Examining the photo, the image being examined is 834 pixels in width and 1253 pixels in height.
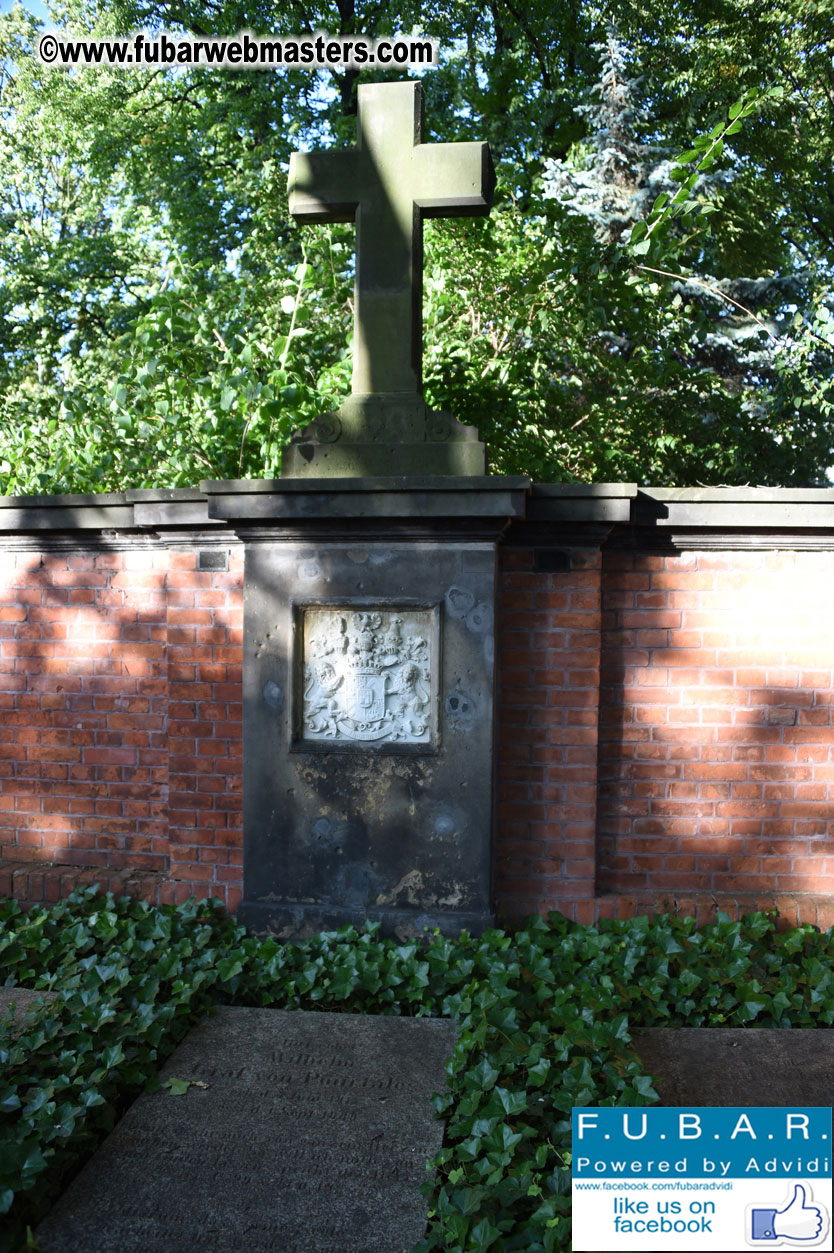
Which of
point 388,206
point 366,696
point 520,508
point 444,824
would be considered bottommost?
point 444,824

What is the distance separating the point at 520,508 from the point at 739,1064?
1.79 metres

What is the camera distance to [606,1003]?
2900mm

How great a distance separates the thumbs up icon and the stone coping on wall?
6.79 ft

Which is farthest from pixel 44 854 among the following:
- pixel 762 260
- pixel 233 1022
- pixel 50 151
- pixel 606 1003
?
pixel 50 151

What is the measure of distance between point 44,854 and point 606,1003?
2.53 m

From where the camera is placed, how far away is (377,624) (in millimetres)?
3531

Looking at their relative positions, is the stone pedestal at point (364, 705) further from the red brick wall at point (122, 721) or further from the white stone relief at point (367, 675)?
the red brick wall at point (122, 721)

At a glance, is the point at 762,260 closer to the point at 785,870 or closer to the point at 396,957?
the point at 785,870

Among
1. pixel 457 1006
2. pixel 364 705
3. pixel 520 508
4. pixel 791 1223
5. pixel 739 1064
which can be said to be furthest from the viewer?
pixel 364 705

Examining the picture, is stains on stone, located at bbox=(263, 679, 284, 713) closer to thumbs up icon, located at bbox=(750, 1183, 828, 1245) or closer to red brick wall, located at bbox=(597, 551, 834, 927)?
red brick wall, located at bbox=(597, 551, 834, 927)

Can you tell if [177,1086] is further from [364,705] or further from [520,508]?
[520,508]

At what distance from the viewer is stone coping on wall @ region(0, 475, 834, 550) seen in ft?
11.0

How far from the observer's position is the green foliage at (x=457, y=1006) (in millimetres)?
2184

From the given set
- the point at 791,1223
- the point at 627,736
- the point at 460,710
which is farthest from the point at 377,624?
the point at 791,1223
